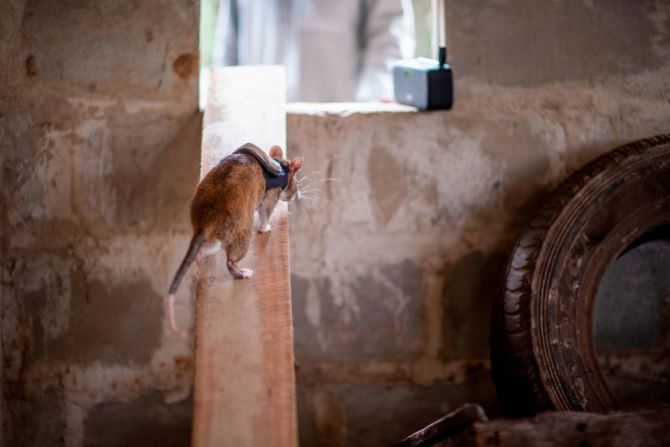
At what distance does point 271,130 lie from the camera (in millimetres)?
1494

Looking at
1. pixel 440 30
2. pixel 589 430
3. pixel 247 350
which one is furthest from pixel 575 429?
pixel 440 30

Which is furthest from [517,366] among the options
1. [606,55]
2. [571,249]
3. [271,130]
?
[606,55]

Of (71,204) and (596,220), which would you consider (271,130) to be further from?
(596,220)

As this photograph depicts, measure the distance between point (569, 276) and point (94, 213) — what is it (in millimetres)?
1374

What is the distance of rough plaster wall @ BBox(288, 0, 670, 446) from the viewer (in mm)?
1846

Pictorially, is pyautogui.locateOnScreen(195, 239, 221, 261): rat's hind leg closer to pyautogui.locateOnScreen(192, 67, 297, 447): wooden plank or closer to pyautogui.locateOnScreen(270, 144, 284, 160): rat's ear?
pyautogui.locateOnScreen(192, 67, 297, 447): wooden plank

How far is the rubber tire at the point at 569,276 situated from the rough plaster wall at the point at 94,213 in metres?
0.96

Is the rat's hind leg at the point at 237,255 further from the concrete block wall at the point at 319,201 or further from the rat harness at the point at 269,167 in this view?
the concrete block wall at the point at 319,201

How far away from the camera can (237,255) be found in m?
1.18

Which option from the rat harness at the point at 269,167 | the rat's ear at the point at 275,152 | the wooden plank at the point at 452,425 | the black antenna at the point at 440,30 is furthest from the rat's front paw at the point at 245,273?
the black antenna at the point at 440,30

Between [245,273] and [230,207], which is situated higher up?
[230,207]

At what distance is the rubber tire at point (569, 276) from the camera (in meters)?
1.52

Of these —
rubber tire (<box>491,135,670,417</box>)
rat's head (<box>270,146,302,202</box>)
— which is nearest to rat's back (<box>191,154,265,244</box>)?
rat's head (<box>270,146,302,202</box>)

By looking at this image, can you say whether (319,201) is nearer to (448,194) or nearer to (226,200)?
(448,194)
